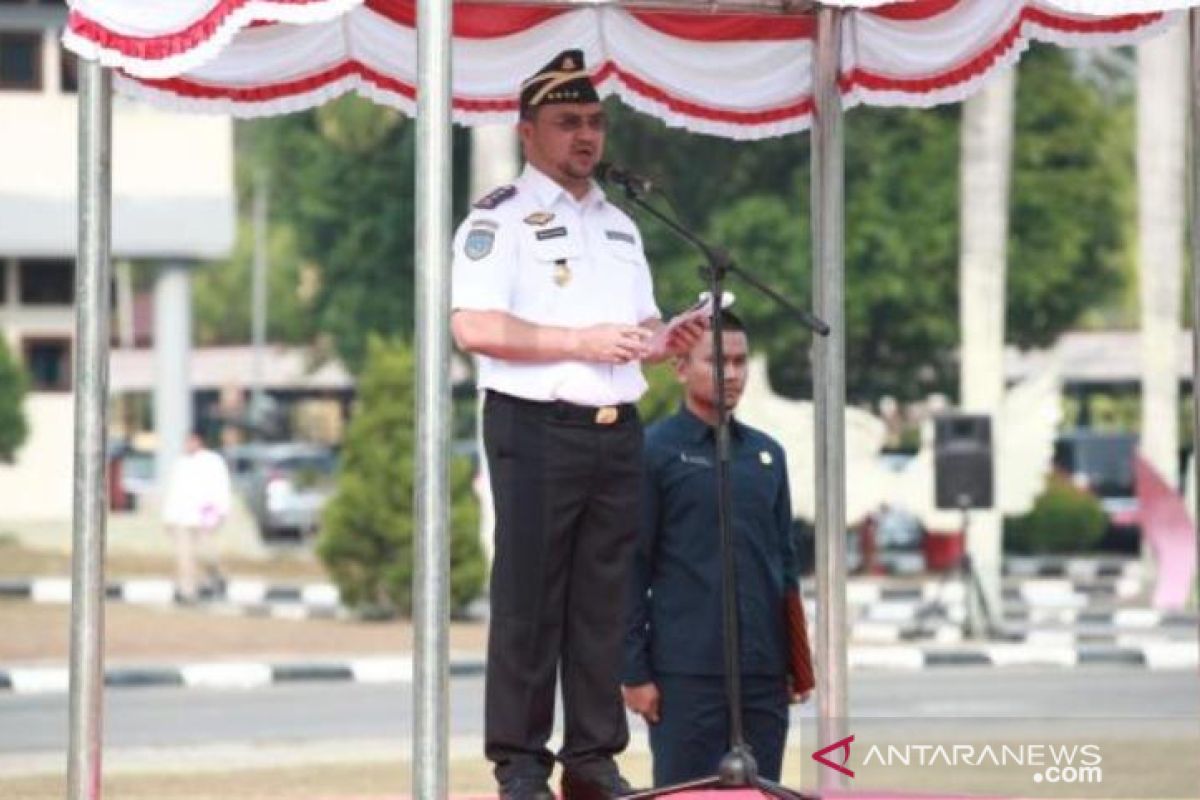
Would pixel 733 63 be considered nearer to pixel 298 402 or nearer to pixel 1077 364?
pixel 1077 364

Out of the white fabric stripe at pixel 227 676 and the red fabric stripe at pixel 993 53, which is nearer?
the red fabric stripe at pixel 993 53

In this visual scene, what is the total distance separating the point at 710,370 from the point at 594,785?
1.21 meters

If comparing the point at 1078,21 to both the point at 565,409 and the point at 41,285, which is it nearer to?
the point at 565,409

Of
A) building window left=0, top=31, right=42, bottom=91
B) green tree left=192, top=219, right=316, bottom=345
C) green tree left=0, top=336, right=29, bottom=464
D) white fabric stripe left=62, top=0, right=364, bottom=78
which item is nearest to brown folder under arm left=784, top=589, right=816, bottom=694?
white fabric stripe left=62, top=0, right=364, bottom=78

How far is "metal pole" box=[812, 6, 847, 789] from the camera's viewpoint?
9414 mm

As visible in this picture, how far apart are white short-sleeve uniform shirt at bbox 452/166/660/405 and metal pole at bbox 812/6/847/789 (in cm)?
111

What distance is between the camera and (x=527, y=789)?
827cm

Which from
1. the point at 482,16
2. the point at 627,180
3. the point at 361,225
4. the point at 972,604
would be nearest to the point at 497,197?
the point at 627,180

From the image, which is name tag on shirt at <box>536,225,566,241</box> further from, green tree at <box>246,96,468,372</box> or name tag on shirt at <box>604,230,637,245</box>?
green tree at <box>246,96,468,372</box>

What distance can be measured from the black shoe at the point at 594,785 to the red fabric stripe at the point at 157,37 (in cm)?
202

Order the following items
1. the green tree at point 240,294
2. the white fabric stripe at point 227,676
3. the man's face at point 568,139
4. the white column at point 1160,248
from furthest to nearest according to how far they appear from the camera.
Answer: the green tree at point 240,294 < the white column at point 1160,248 < the white fabric stripe at point 227,676 < the man's face at point 568,139

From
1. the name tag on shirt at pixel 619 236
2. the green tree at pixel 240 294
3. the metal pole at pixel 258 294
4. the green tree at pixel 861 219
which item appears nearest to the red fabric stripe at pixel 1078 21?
the name tag on shirt at pixel 619 236

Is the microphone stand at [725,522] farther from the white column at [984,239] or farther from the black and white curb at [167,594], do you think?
the black and white curb at [167,594]

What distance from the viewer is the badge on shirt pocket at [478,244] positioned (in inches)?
323
